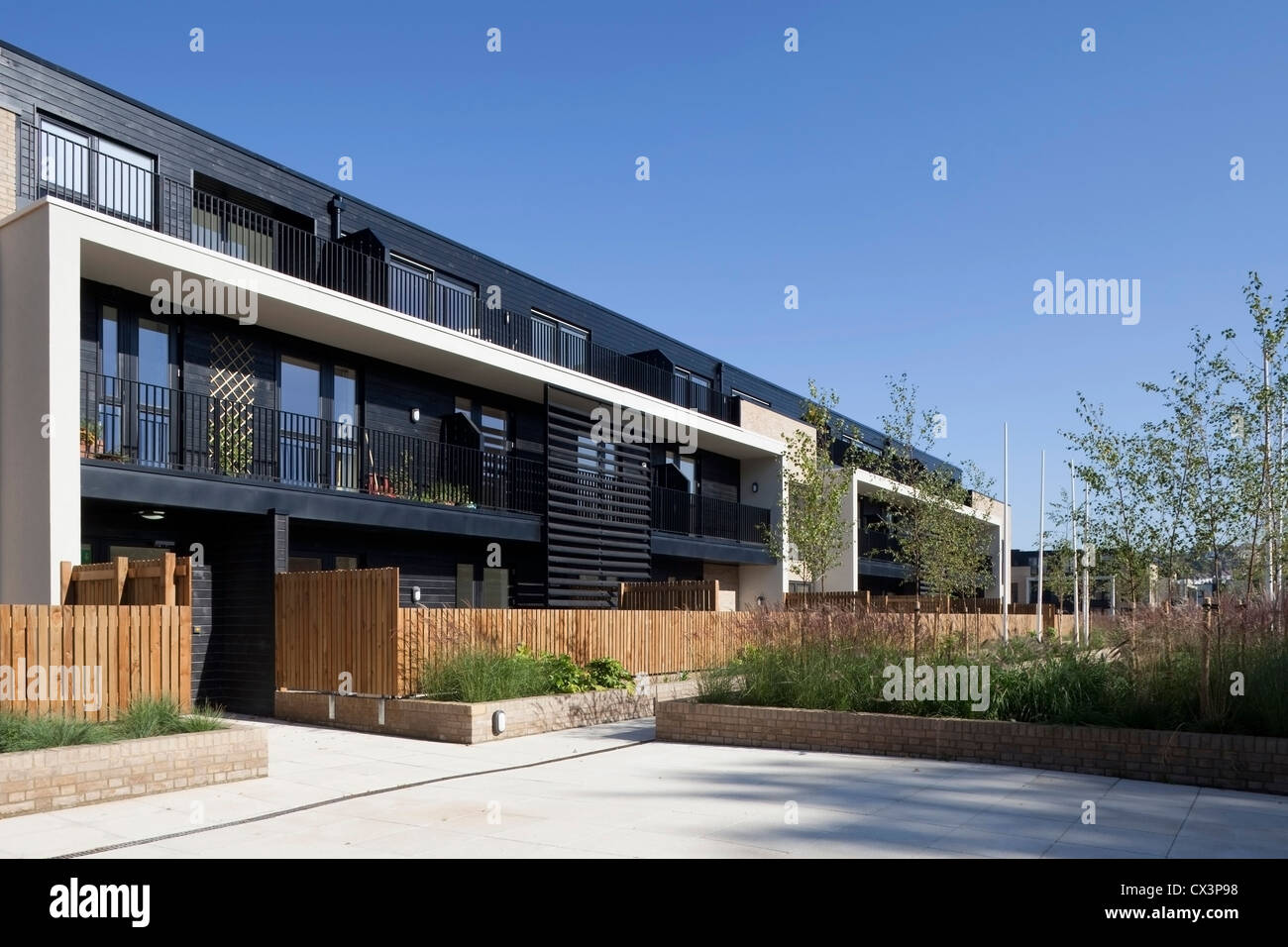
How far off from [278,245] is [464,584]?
725 cm

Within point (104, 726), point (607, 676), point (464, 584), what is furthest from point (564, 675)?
point (464, 584)

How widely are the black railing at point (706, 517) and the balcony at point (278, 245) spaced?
3171 millimetres

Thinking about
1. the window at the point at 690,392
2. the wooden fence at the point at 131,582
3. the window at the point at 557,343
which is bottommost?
the wooden fence at the point at 131,582

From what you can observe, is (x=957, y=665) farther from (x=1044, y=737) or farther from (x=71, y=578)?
(x=71, y=578)

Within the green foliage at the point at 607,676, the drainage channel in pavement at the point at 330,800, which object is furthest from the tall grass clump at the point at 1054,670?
the green foliage at the point at 607,676

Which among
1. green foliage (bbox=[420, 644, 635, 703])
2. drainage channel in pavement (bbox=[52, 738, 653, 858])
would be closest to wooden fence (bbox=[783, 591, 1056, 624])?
green foliage (bbox=[420, 644, 635, 703])

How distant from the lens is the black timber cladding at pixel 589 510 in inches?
813

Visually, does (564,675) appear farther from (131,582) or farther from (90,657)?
(90,657)

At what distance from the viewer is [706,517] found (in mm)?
26656

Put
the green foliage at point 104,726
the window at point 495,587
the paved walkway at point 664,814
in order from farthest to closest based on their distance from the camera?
the window at point 495,587, the green foliage at point 104,726, the paved walkway at point 664,814

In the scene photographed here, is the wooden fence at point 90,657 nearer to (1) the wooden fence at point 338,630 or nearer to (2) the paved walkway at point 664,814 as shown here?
(2) the paved walkway at point 664,814

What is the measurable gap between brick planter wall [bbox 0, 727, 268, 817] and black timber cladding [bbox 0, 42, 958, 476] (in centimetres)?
942

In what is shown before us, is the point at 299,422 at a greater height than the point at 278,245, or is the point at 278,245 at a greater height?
the point at 278,245
